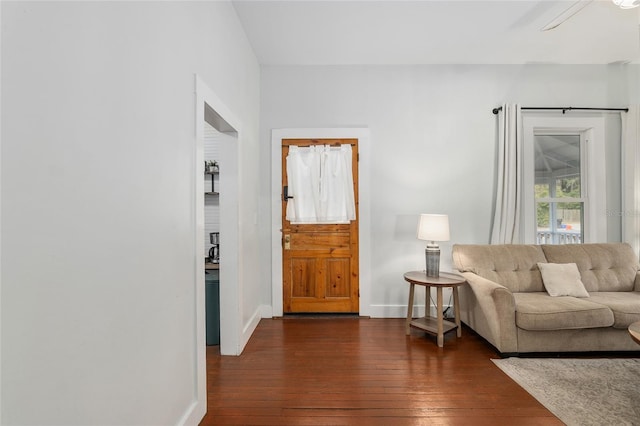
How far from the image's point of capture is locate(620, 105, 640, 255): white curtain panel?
3496 mm

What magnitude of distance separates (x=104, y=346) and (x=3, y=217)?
0.57 meters

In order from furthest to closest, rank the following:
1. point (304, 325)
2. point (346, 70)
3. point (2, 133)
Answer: point (346, 70), point (304, 325), point (2, 133)

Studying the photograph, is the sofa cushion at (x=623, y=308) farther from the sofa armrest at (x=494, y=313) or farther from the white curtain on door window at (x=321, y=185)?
the white curtain on door window at (x=321, y=185)

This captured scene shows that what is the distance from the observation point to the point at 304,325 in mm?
3361

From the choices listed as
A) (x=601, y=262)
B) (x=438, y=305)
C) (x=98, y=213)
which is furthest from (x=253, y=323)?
(x=601, y=262)

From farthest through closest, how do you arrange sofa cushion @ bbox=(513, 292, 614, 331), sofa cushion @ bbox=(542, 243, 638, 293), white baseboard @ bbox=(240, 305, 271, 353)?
sofa cushion @ bbox=(542, 243, 638, 293), white baseboard @ bbox=(240, 305, 271, 353), sofa cushion @ bbox=(513, 292, 614, 331)

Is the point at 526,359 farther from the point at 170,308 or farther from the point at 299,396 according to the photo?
the point at 170,308

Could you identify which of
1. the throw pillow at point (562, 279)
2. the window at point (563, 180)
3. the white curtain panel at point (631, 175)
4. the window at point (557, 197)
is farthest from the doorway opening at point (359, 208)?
the white curtain panel at point (631, 175)

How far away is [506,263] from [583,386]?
1186mm

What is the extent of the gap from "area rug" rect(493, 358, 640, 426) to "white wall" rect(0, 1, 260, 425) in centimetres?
229

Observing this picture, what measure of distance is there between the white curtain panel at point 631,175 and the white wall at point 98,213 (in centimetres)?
472

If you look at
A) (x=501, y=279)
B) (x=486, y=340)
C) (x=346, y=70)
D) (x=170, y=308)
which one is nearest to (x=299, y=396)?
→ (x=170, y=308)

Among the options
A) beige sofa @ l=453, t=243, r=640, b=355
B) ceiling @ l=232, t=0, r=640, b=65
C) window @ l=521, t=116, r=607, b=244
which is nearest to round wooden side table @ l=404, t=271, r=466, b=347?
A: beige sofa @ l=453, t=243, r=640, b=355

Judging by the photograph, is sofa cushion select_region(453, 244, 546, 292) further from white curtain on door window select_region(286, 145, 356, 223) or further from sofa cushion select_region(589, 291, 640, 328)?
white curtain on door window select_region(286, 145, 356, 223)
